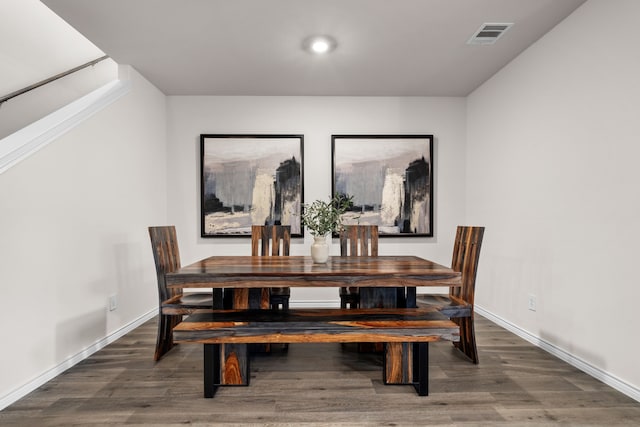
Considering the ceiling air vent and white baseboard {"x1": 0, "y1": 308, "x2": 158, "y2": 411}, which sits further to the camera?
the ceiling air vent

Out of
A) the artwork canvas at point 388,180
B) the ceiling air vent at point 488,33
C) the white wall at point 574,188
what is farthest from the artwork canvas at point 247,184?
the white wall at point 574,188

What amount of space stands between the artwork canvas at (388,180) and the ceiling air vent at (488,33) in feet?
4.46

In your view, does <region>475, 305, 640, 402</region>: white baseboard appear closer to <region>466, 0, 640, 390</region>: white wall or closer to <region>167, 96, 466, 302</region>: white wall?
<region>466, 0, 640, 390</region>: white wall

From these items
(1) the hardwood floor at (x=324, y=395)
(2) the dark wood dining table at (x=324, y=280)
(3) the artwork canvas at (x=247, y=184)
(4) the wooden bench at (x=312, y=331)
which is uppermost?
(3) the artwork canvas at (x=247, y=184)

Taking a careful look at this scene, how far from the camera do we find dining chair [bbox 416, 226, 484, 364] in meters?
2.35

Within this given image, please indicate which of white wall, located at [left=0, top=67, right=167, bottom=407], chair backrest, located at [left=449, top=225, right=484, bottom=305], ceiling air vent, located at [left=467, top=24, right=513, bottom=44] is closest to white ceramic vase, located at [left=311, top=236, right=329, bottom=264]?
chair backrest, located at [left=449, top=225, right=484, bottom=305]

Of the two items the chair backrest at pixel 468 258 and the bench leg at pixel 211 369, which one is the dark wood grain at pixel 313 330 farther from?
the chair backrest at pixel 468 258

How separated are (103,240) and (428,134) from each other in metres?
3.46

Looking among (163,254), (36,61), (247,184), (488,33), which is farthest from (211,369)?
(36,61)

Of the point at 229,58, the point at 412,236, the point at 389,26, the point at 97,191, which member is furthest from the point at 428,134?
the point at 97,191

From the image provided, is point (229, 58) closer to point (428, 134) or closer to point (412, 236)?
point (428, 134)

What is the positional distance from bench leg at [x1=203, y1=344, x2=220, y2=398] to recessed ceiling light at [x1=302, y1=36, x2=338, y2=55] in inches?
91.1

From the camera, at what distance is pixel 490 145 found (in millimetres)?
3564

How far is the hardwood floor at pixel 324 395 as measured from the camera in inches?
69.8
